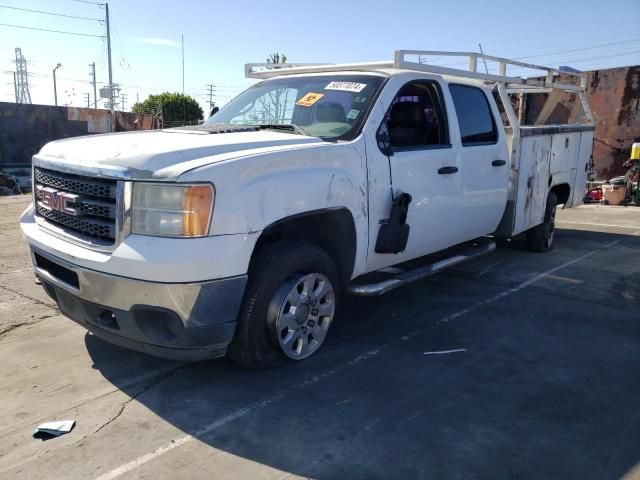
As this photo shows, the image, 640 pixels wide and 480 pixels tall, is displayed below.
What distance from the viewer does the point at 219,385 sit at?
3537 millimetres

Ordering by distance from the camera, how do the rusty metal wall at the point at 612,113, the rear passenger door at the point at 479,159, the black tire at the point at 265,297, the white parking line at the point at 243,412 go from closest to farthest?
the white parking line at the point at 243,412 < the black tire at the point at 265,297 < the rear passenger door at the point at 479,159 < the rusty metal wall at the point at 612,113

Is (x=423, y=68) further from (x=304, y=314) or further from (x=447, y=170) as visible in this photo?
(x=304, y=314)

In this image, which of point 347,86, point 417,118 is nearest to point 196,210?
point 347,86

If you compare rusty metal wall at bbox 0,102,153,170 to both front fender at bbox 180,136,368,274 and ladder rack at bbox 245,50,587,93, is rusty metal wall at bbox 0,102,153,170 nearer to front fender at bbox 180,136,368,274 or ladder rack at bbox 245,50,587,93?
ladder rack at bbox 245,50,587,93

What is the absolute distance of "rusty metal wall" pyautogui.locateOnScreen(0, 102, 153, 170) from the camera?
2177cm

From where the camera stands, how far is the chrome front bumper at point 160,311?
303 cm

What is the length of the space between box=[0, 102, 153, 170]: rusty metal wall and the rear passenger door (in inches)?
732

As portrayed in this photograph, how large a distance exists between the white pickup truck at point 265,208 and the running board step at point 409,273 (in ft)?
0.08

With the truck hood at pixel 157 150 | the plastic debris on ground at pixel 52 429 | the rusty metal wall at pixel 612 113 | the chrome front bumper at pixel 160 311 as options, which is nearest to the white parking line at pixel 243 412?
the chrome front bumper at pixel 160 311

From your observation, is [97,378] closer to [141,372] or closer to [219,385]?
[141,372]

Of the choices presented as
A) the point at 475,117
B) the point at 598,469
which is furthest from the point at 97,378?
the point at 475,117

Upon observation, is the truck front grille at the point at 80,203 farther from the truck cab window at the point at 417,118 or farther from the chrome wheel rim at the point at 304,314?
the truck cab window at the point at 417,118

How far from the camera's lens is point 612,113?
50.5 feet

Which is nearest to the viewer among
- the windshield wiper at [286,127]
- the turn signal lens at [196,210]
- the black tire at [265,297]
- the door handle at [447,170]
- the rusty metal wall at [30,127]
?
the turn signal lens at [196,210]
